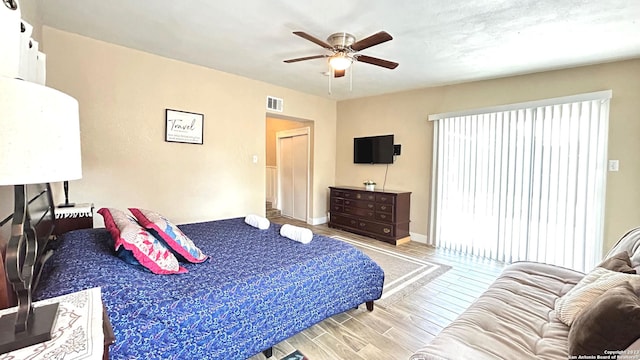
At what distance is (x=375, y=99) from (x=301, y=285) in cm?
415

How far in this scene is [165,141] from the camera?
11.7ft

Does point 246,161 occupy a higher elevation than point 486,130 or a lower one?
lower

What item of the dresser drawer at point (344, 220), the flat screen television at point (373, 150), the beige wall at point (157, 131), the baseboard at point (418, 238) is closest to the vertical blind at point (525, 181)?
the baseboard at point (418, 238)

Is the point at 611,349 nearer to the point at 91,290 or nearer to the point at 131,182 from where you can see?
the point at 91,290

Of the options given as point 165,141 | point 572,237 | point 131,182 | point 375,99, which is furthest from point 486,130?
point 131,182

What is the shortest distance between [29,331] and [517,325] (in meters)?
1.98

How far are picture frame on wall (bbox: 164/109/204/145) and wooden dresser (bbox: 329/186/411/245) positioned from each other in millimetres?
2611

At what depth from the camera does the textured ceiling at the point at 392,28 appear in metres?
2.20

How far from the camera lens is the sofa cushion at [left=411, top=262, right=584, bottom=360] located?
1188mm

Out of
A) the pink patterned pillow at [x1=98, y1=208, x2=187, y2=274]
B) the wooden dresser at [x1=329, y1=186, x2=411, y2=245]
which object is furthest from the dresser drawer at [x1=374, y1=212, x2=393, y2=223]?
the pink patterned pillow at [x1=98, y1=208, x2=187, y2=274]

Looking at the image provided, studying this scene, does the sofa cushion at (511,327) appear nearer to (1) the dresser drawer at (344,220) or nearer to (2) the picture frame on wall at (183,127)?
(1) the dresser drawer at (344,220)

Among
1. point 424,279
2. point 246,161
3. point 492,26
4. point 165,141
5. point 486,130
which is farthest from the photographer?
point 246,161

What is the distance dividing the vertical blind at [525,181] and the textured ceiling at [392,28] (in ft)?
2.06

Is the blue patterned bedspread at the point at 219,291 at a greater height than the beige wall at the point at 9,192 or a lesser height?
lesser
